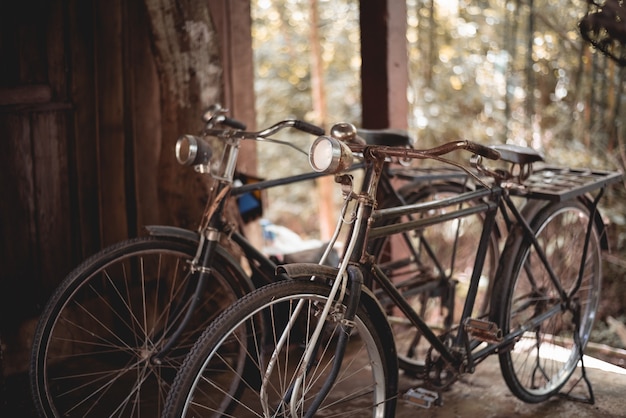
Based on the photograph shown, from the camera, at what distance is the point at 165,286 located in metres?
4.06

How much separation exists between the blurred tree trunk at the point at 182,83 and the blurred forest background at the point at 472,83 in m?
2.36

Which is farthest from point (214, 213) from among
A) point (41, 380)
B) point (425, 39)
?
point (425, 39)

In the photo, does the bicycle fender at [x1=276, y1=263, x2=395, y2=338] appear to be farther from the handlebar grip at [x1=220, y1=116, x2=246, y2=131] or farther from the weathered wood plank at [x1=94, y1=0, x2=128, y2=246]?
the weathered wood plank at [x1=94, y1=0, x2=128, y2=246]

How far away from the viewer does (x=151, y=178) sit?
164 inches

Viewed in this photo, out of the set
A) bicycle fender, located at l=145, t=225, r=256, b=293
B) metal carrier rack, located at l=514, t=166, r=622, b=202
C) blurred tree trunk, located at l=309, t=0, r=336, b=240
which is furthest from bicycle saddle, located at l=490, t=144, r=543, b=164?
blurred tree trunk, located at l=309, t=0, r=336, b=240

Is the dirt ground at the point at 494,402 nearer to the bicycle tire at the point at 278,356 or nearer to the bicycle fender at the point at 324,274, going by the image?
the bicycle tire at the point at 278,356

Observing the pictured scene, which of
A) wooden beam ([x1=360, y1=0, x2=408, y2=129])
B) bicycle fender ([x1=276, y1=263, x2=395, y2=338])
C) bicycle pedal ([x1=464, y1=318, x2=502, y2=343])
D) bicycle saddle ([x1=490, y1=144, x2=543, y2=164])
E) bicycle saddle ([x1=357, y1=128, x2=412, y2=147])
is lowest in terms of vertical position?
bicycle pedal ([x1=464, y1=318, x2=502, y2=343])

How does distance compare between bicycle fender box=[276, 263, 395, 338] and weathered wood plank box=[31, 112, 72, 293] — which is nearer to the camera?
bicycle fender box=[276, 263, 395, 338]

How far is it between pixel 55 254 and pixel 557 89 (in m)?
6.06

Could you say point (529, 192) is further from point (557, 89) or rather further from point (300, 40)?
point (300, 40)

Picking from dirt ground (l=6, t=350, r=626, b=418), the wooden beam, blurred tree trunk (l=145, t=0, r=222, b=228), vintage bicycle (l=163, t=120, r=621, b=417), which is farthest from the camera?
the wooden beam

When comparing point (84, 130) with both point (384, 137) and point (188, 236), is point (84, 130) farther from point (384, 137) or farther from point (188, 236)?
point (384, 137)

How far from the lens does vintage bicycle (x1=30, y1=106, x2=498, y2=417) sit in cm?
276

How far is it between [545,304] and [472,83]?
533 cm
